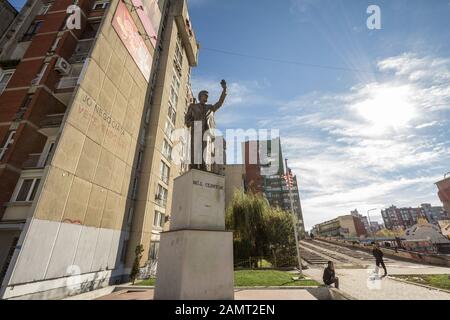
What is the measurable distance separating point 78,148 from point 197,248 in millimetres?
12274

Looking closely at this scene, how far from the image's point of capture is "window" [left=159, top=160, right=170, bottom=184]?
2314cm

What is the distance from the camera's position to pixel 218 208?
17.5 feet

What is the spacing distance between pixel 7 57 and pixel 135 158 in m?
12.6

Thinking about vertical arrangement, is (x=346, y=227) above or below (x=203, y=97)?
above

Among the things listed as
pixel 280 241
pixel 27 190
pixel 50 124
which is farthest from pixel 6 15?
pixel 280 241

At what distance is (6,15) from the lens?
18859mm

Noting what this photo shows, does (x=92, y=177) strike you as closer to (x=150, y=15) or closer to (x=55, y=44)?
(x=55, y=44)

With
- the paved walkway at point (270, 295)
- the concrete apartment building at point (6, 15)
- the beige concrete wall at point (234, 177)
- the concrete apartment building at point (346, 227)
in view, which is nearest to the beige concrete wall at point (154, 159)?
the paved walkway at point (270, 295)
